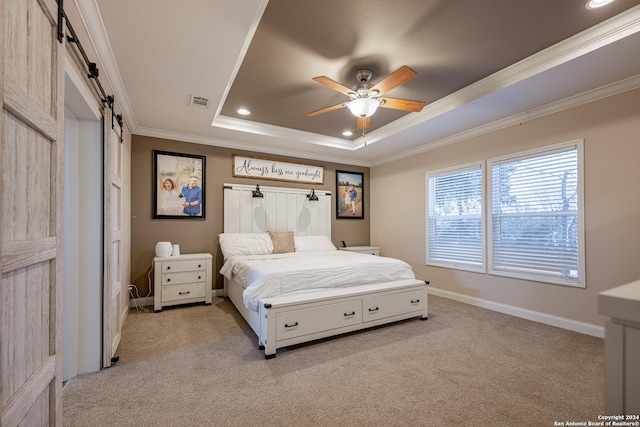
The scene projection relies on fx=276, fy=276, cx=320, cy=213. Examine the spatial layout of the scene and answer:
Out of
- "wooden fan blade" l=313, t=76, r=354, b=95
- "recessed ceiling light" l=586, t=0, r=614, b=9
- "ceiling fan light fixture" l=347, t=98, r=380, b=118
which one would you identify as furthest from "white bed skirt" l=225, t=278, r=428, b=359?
"recessed ceiling light" l=586, t=0, r=614, b=9

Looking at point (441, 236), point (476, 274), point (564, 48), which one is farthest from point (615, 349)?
point (441, 236)

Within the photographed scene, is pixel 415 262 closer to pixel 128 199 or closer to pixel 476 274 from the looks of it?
pixel 476 274

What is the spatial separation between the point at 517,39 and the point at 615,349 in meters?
2.65

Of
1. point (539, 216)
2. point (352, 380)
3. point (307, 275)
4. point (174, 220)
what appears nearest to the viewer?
point (352, 380)

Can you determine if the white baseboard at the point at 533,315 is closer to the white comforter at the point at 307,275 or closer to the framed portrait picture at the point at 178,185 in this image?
the white comforter at the point at 307,275

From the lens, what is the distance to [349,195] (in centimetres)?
575

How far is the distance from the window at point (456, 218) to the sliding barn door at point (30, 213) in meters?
4.29

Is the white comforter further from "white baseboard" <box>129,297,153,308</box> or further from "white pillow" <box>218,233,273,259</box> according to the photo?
"white baseboard" <box>129,297,153,308</box>

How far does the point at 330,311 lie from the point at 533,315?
8.21 feet

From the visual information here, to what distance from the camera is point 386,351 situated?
2.47 m

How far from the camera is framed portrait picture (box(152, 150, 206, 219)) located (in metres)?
4.04

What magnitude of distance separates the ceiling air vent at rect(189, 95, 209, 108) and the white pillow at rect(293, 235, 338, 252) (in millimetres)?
2464

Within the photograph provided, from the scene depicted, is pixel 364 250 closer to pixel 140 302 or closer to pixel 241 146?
pixel 241 146

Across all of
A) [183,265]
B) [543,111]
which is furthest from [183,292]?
[543,111]
